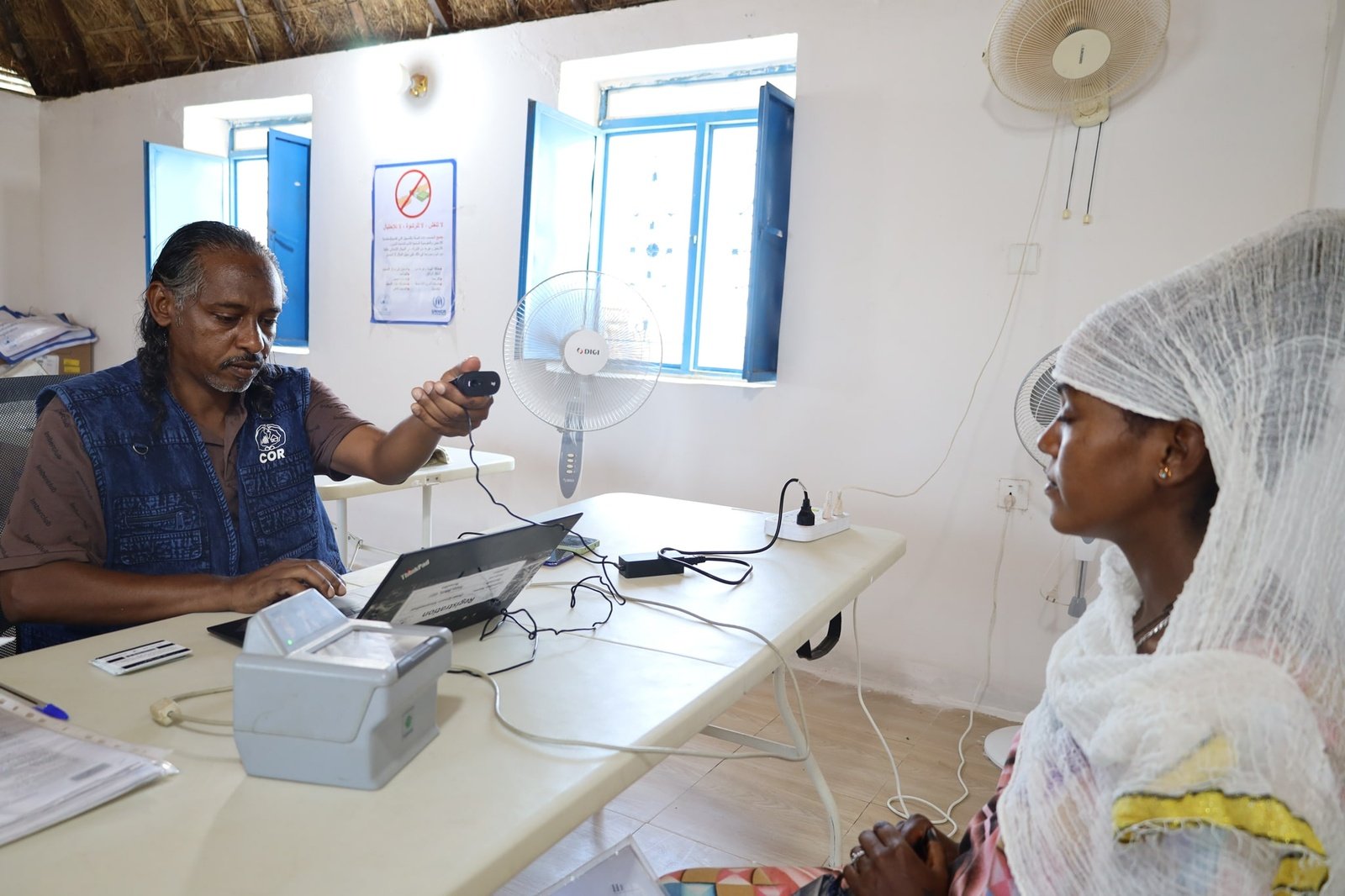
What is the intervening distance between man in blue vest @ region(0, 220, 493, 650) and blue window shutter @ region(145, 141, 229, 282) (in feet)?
11.8

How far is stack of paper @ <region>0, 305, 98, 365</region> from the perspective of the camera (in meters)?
4.89

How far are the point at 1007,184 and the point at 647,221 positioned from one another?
1.55 metres

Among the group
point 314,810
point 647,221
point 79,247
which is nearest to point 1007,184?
point 647,221

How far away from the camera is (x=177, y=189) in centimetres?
466

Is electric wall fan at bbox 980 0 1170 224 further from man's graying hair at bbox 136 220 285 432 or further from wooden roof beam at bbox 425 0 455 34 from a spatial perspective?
wooden roof beam at bbox 425 0 455 34

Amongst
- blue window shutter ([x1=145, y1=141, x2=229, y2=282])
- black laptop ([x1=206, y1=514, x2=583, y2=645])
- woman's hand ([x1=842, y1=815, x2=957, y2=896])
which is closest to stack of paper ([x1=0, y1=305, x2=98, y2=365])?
blue window shutter ([x1=145, y1=141, x2=229, y2=282])

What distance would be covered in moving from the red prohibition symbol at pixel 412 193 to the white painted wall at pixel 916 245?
0.54ft

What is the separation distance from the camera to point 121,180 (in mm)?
5012

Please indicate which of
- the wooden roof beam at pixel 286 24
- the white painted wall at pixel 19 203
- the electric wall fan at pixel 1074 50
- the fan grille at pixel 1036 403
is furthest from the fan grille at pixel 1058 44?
the white painted wall at pixel 19 203

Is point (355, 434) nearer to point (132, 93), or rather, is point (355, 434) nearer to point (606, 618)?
point (606, 618)

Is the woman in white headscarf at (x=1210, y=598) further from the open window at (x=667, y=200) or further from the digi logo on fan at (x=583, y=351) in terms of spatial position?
the open window at (x=667, y=200)

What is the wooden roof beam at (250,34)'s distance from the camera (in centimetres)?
433

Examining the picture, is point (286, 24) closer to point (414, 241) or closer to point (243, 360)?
point (414, 241)

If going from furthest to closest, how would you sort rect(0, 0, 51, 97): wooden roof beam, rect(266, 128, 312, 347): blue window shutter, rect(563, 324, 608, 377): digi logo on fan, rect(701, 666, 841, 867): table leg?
1. rect(0, 0, 51, 97): wooden roof beam
2. rect(266, 128, 312, 347): blue window shutter
3. rect(563, 324, 608, 377): digi logo on fan
4. rect(701, 666, 841, 867): table leg
